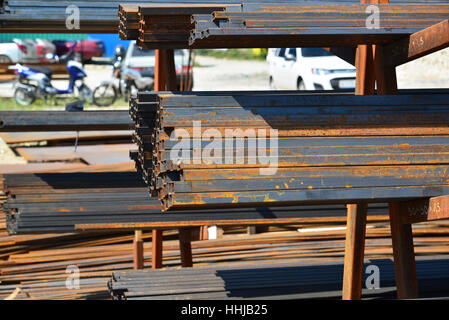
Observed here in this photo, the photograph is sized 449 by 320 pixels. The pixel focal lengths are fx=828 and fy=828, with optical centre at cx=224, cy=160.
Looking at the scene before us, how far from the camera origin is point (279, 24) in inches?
150

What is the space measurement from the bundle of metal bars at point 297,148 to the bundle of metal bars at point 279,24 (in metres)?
0.29

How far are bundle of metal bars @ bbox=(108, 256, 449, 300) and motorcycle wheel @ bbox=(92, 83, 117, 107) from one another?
1448 cm

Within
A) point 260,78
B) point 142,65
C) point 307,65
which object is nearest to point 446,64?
point 307,65

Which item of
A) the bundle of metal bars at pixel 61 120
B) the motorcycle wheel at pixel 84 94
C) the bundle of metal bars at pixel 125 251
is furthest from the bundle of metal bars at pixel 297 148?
the motorcycle wheel at pixel 84 94

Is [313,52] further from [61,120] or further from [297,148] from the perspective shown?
[297,148]

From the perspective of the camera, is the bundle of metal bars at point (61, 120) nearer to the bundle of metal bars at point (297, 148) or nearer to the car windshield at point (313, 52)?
the bundle of metal bars at point (297, 148)

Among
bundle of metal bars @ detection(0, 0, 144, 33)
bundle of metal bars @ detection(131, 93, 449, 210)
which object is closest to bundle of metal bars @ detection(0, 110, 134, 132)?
bundle of metal bars @ detection(0, 0, 144, 33)

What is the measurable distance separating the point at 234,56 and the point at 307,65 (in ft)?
71.4

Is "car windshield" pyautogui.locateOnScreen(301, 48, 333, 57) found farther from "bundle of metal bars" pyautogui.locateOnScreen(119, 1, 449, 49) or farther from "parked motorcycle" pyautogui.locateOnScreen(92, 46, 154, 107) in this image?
"bundle of metal bars" pyautogui.locateOnScreen(119, 1, 449, 49)

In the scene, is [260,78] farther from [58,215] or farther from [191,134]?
[191,134]

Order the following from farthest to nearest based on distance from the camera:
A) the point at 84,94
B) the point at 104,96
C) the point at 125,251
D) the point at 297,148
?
the point at 84,94
the point at 104,96
the point at 125,251
the point at 297,148

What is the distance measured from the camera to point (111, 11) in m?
5.71

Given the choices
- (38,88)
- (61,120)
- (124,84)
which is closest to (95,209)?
(61,120)

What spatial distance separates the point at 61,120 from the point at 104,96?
536 inches
